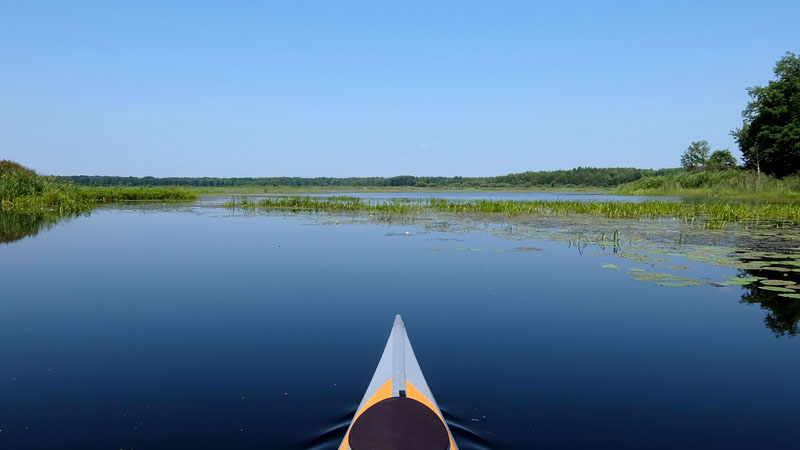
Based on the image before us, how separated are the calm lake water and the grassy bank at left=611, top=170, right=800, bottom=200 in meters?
32.7

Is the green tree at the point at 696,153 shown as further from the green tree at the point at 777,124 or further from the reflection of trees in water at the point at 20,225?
the reflection of trees in water at the point at 20,225

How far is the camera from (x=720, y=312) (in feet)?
20.9

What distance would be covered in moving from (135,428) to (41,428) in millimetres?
612

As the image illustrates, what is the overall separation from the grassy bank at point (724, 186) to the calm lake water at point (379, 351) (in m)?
32.7

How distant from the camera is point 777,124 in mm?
39875

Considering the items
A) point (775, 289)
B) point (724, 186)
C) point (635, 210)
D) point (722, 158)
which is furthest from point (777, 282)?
point (722, 158)

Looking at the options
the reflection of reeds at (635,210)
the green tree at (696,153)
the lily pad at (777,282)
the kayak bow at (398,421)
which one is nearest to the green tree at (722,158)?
the green tree at (696,153)

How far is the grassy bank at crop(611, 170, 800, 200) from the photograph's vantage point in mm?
34938

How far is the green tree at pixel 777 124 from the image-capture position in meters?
37.8

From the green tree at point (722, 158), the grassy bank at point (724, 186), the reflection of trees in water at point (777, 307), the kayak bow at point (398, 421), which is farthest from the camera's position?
the green tree at point (722, 158)

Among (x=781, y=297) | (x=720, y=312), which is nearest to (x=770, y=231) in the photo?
(x=781, y=297)

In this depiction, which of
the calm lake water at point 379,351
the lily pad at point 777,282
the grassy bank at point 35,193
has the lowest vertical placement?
the calm lake water at point 379,351

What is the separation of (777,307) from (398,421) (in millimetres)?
6344

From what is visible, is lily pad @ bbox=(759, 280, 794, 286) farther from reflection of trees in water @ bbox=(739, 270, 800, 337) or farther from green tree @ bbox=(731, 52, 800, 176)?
green tree @ bbox=(731, 52, 800, 176)
